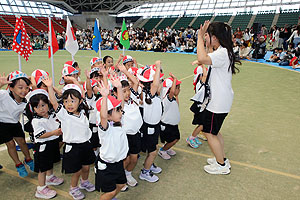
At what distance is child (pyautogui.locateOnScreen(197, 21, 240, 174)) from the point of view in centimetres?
285

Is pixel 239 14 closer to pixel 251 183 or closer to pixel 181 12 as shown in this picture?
pixel 181 12

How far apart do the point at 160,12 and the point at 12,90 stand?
1746 inches

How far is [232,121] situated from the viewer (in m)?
5.13

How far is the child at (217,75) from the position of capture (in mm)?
2854

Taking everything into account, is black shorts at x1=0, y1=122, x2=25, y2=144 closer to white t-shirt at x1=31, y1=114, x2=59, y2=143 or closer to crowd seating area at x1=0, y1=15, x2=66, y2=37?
white t-shirt at x1=31, y1=114, x2=59, y2=143

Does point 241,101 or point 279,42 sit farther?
point 279,42

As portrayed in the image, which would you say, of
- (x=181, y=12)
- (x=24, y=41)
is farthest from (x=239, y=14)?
(x=24, y=41)

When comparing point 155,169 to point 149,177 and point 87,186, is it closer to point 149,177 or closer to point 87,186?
point 149,177

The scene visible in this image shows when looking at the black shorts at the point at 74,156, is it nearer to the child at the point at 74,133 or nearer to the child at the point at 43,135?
the child at the point at 74,133

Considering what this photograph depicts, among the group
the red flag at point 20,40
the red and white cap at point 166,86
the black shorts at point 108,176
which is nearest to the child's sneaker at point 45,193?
the black shorts at point 108,176

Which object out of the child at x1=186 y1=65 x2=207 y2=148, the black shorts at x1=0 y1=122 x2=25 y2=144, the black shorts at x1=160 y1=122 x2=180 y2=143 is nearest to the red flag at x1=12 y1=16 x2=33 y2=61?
the black shorts at x1=0 y1=122 x2=25 y2=144

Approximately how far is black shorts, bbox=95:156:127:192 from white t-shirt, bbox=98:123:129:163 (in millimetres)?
62

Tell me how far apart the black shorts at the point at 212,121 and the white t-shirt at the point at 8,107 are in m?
2.60

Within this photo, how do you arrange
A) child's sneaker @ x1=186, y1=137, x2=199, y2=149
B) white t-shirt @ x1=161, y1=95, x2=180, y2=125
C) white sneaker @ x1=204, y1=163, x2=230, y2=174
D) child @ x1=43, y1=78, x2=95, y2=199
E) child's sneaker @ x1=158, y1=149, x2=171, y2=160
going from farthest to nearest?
child's sneaker @ x1=186, y1=137, x2=199, y2=149 < child's sneaker @ x1=158, y1=149, x2=171, y2=160 < white t-shirt @ x1=161, y1=95, x2=180, y2=125 < white sneaker @ x1=204, y1=163, x2=230, y2=174 < child @ x1=43, y1=78, x2=95, y2=199
